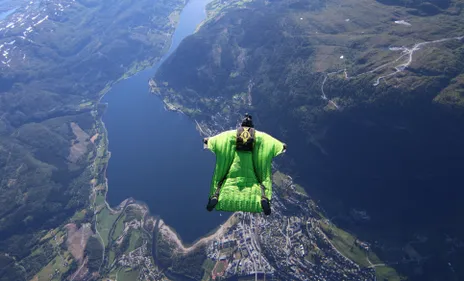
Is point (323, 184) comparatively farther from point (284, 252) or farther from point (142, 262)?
point (142, 262)

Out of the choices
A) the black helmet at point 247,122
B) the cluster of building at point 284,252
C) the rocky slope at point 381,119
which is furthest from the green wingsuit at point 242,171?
the rocky slope at point 381,119

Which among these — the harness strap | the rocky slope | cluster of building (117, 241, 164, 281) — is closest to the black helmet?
the harness strap

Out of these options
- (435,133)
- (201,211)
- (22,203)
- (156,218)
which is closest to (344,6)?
(435,133)

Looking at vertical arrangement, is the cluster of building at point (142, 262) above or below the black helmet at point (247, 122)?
below

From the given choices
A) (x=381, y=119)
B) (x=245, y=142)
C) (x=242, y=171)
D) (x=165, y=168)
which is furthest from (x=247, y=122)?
(x=165, y=168)

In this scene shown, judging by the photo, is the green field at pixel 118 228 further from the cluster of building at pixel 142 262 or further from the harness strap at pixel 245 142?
the harness strap at pixel 245 142

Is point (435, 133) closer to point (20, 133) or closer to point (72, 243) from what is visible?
point (72, 243)
